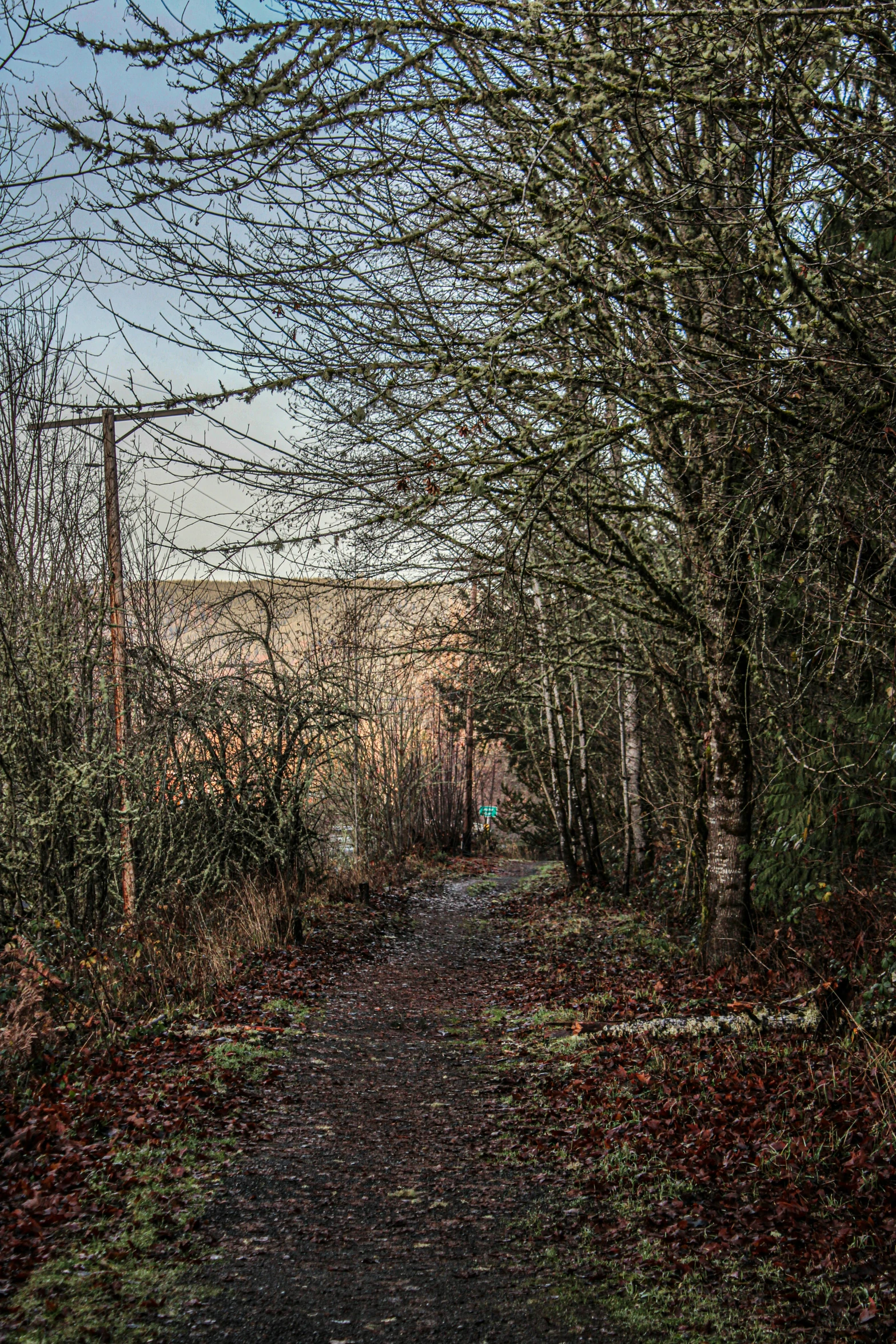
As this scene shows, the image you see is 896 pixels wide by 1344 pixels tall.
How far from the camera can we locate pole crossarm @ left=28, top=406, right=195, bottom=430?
19.8 feet

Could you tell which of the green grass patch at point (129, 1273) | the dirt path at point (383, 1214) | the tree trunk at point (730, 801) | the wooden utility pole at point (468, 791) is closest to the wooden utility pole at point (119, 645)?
the dirt path at point (383, 1214)

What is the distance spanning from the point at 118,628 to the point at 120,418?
2219mm

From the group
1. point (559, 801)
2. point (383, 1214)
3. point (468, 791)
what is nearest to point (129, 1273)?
point (383, 1214)

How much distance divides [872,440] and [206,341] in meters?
4.13

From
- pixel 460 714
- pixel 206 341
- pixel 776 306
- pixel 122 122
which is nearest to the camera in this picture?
pixel 776 306

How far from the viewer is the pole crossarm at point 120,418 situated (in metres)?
6.04

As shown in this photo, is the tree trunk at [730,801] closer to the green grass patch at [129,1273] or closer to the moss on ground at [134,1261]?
the moss on ground at [134,1261]

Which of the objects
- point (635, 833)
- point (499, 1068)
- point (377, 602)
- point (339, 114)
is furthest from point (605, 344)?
point (635, 833)

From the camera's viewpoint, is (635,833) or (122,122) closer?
(122,122)

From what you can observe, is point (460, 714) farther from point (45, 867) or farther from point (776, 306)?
point (776, 306)

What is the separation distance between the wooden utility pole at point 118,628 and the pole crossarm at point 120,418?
12 mm

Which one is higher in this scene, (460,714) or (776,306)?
(776,306)

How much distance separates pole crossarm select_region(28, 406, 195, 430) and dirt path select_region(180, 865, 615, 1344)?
4.39 meters

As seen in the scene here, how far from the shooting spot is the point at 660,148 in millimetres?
5621
